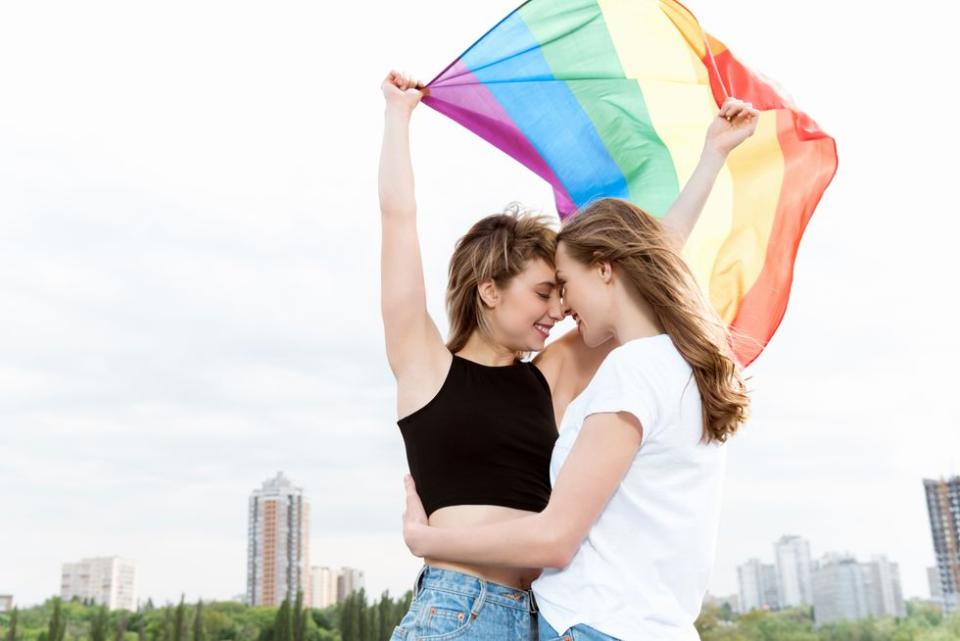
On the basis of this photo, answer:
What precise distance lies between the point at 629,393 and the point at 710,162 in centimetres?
134

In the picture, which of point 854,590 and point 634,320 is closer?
point 634,320

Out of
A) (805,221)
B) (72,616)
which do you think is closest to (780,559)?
(72,616)

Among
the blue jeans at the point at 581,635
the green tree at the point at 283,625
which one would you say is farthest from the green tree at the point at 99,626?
the blue jeans at the point at 581,635

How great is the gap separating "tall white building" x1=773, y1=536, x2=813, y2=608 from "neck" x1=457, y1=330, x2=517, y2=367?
5899cm

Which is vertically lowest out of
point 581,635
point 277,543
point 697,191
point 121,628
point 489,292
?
point 581,635

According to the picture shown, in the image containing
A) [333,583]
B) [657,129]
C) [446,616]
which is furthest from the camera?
[333,583]

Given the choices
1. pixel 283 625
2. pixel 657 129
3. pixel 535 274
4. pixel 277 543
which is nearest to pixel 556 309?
pixel 535 274

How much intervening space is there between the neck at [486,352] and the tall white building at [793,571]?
58987mm

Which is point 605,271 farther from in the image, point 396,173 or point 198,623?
point 198,623

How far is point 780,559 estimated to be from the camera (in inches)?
2427

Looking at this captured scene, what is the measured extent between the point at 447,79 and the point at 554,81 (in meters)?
0.42

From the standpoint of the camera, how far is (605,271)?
188cm

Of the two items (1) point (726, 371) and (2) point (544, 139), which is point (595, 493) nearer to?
(1) point (726, 371)

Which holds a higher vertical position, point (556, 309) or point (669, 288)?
point (556, 309)
